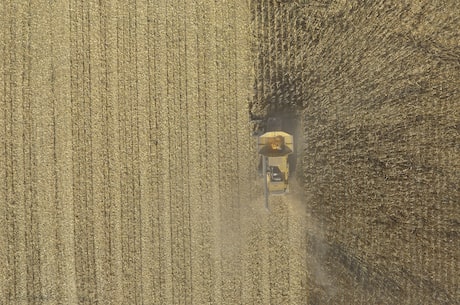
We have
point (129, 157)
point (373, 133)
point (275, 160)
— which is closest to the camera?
point (373, 133)

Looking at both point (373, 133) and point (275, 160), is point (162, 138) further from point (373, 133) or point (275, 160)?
point (373, 133)

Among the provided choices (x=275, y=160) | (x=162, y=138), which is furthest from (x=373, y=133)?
(x=162, y=138)

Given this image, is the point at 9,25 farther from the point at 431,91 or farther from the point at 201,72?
the point at 431,91

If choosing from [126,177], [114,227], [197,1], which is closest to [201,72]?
[197,1]

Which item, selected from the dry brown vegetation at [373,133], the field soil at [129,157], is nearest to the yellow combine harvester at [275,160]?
the field soil at [129,157]

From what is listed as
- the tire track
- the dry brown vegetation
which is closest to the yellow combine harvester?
the dry brown vegetation

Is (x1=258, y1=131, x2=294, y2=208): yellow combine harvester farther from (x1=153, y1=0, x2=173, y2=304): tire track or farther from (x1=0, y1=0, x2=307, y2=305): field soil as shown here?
(x1=153, y1=0, x2=173, y2=304): tire track
